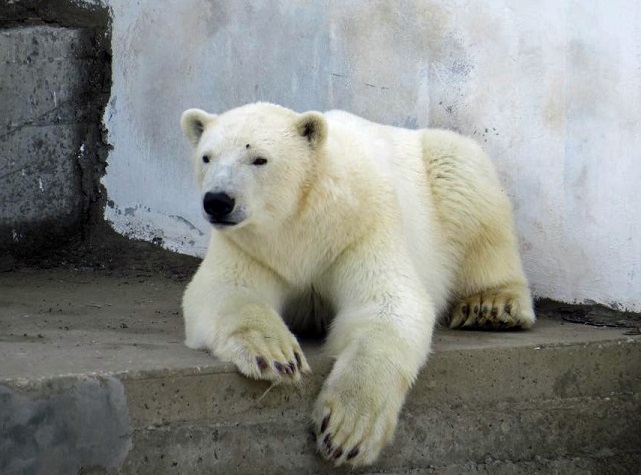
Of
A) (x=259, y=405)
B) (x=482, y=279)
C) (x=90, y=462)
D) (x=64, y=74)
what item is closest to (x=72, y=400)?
(x=90, y=462)

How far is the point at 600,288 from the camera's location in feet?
13.2

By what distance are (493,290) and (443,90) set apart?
85cm

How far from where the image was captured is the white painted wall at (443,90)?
3.95 m

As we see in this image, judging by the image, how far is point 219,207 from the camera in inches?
122

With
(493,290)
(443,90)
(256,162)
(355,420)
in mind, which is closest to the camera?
(355,420)

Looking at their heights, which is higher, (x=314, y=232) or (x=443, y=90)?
(x=443, y=90)

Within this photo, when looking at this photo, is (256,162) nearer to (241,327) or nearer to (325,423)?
(241,327)

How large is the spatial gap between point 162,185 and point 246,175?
1.90 m

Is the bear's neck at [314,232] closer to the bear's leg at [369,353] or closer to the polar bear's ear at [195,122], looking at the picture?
the bear's leg at [369,353]

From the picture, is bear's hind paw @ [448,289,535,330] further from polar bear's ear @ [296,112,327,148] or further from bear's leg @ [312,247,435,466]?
polar bear's ear @ [296,112,327,148]

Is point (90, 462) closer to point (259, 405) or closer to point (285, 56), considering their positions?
point (259, 405)

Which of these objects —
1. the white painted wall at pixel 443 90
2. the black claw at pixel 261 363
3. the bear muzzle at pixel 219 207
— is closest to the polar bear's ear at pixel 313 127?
the bear muzzle at pixel 219 207

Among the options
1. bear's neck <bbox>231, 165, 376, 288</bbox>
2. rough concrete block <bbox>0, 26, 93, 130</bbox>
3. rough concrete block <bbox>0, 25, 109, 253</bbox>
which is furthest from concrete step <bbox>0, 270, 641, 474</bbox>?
rough concrete block <bbox>0, 26, 93, 130</bbox>

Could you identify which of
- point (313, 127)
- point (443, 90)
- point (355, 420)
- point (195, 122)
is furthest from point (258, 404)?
point (443, 90)
